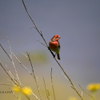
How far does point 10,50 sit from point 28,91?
47cm

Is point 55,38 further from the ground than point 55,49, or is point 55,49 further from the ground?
Answer: point 55,38

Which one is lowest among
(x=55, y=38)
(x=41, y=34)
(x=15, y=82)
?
(x=15, y=82)

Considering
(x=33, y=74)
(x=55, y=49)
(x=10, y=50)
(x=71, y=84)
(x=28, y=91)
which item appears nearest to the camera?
(x=28, y=91)

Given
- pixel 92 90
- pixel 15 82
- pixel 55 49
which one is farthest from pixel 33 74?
pixel 55 49

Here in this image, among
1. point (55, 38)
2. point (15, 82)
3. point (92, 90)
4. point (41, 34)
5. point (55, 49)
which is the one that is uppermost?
point (55, 38)

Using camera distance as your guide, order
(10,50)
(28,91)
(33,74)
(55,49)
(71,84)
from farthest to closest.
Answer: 1. (55,49)
2. (10,50)
3. (33,74)
4. (71,84)
5. (28,91)

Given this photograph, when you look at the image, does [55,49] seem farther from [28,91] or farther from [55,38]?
[28,91]

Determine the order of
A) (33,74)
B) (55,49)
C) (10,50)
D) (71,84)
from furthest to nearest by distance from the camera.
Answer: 1. (55,49)
2. (10,50)
3. (33,74)
4. (71,84)

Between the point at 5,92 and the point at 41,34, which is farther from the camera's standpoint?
the point at 5,92

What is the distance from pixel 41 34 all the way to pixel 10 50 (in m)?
0.27

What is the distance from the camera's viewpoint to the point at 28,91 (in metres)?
0.53

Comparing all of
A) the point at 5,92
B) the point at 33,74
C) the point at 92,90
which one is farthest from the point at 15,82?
the point at 92,90

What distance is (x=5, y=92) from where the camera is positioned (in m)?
0.96

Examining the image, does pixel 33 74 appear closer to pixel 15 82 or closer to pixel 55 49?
pixel 15 82
